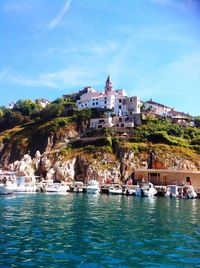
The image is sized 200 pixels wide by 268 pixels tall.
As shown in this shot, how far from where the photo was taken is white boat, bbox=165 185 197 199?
80.9m

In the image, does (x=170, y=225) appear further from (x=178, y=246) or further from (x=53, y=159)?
(x=53, y=159)

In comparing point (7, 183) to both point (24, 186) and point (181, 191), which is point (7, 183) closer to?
point (24, 186)

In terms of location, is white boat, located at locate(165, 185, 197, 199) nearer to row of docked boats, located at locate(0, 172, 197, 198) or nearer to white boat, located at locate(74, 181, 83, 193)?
row of docked boats, located at locate(0, 172, 197, 198)

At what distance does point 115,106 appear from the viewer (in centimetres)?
13388

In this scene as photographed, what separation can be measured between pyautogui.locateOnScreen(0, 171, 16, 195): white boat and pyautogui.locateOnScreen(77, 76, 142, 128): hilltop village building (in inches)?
1609

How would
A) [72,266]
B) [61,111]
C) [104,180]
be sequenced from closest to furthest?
[72,266]
[104,180]
[61,111]

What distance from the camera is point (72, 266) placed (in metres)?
18.2

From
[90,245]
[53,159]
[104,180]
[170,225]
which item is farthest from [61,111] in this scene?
[90,245]

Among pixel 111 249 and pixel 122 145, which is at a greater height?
pixel 122 145

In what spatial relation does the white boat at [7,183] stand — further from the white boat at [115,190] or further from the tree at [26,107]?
the tree at [26,107]

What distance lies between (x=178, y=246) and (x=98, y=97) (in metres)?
117

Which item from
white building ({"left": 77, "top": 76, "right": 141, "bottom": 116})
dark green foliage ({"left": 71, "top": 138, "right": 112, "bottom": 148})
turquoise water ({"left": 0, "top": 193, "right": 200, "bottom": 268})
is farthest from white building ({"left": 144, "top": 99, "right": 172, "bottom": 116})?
turquoise water ({"left": 0, "top": 193, "right": 200, "bottom": 268})

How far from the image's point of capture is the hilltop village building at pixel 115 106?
121688 millimetres

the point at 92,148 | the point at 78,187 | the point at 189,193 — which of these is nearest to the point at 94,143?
the point at 92,148
